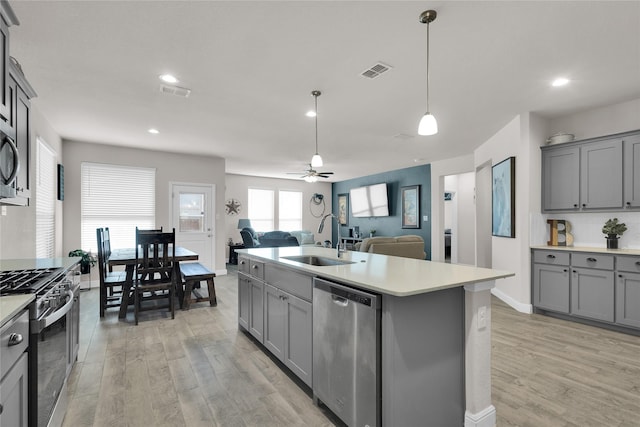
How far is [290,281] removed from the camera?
2.41 metres

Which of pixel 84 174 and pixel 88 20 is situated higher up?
pixel 88 20

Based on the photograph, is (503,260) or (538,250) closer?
(538,250)

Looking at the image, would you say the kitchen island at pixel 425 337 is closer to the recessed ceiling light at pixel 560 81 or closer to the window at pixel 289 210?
the recessed ceiling light at pixel 560 81

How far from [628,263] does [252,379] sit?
390cm

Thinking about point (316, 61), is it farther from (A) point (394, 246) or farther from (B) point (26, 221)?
(A) point (394, 246)

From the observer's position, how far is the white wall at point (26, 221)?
117 inches

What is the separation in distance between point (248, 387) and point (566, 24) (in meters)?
3.43

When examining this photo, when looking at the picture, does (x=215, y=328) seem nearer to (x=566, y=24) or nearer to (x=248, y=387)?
(x=248, y=387)

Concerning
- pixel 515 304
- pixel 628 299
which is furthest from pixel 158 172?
pixel 628 299

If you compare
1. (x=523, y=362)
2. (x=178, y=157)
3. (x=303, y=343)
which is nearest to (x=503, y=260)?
(x=523, y=362)

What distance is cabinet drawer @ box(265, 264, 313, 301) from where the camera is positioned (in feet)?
7.19

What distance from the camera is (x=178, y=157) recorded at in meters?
6.31

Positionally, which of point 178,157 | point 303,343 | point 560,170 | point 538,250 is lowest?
point 303,343

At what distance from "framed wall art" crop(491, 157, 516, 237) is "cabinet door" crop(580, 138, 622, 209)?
72 cm
